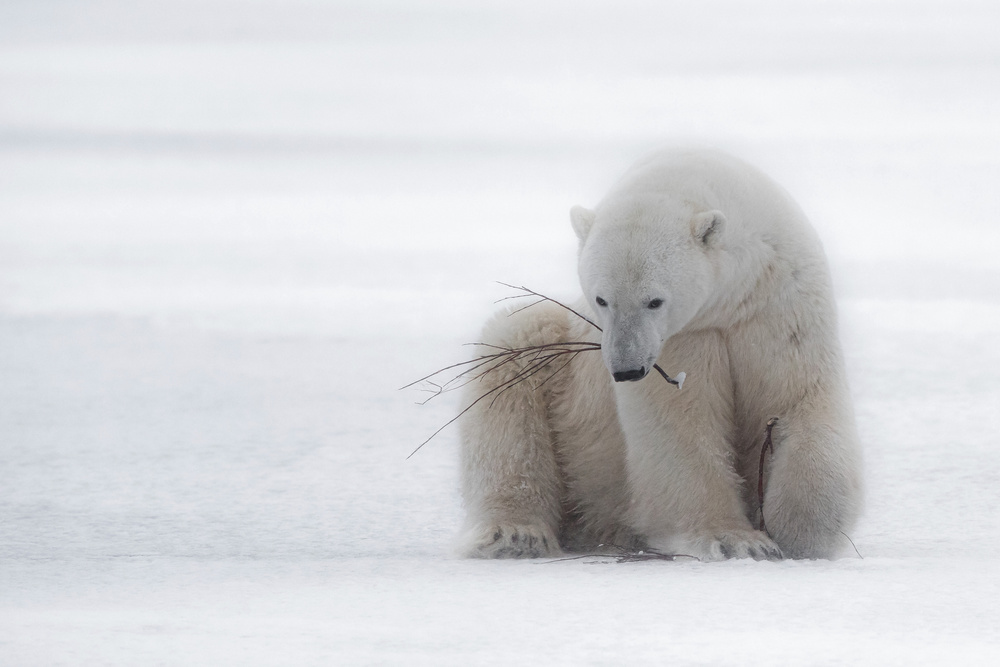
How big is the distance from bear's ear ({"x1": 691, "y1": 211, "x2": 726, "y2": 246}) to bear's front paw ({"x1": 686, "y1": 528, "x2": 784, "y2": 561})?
0.74 meters

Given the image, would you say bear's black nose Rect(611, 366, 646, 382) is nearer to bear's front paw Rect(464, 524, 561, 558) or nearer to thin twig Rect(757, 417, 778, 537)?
thin twig Rect(757, 417, 778, 537)

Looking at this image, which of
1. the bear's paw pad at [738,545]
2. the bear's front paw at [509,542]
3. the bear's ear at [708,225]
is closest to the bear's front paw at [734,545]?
the bear's paw pad at [738,545]

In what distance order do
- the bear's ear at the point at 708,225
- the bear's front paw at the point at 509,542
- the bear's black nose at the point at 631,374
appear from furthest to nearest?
the bear's front paw at the point at 509,542 < the bear's ear at the point at 708,225 < the bear's black nose at the point at 631,374

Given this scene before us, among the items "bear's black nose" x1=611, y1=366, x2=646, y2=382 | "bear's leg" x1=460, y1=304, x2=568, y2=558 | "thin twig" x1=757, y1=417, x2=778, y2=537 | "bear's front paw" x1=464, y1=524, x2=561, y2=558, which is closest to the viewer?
Answer: "bear's black nose" x1=611, y1=366, x2=646, y2=382

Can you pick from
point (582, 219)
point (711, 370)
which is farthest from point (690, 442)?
point (582, 219)

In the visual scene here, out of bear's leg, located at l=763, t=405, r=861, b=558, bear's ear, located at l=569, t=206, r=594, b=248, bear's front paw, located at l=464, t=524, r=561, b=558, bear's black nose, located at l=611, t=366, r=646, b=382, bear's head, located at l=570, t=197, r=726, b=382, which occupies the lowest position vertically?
bear's front paw, located at l=464, t=524, r=561, b=558

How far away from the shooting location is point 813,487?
3102mm

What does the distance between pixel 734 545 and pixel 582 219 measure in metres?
0.91

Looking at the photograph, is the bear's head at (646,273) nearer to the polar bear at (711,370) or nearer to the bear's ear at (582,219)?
the polar bear at (711,370)

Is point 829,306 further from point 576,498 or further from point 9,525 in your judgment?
point 9,525

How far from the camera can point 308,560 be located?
305 centimetres

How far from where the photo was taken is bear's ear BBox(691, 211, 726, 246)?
10.00 ft

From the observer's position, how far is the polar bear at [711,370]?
3.02 metres

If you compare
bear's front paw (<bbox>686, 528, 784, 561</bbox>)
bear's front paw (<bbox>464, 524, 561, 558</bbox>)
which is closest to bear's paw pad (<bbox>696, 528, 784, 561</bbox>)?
bear's front paw (<bbox>686, 528, 784, 561</bbox>)
